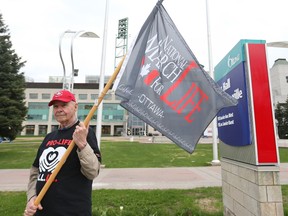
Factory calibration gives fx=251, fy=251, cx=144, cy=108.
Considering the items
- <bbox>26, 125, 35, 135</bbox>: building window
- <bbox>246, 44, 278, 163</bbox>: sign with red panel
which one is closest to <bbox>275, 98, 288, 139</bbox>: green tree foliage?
<bbox>246, 44, 278, 163</bbox>: sign with red panel

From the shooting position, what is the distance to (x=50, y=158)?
2463mm

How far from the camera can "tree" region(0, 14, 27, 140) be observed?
17.2 m

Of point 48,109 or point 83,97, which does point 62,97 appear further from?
point 48,109

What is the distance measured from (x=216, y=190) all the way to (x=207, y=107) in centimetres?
468

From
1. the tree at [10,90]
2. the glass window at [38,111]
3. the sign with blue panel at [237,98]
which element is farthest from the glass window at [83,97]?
the sign with blue panel at [237,98]

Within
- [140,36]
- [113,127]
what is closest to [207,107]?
[140,36]

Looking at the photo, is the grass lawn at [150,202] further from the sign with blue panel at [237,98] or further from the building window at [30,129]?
the building window at [30,129]

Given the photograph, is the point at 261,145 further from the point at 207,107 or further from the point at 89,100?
the point at 89,100

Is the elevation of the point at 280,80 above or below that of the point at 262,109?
above

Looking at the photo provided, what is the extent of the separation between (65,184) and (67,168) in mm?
144

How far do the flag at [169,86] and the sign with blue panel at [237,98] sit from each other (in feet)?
1.91

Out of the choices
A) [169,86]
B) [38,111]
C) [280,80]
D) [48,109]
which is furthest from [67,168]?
[38,111]

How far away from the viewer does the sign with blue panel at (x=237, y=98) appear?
3.57 meters

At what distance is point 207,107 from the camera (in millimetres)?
3158
